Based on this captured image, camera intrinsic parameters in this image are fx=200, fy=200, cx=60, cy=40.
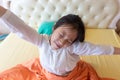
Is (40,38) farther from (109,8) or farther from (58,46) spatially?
(109,8)

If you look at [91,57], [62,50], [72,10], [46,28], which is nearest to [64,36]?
[62,50]

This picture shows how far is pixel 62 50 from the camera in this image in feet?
4.50

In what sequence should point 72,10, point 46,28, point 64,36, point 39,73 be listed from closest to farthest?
1. point 64,36
2. point 39,73
3. point 46,28
4. point 72,10

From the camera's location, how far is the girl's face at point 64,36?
1.29 m

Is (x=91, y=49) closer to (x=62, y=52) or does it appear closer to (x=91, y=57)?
(x=62, y=52)

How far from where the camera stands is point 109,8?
94.7 inches

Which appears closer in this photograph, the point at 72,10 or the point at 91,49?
the point at 91,49

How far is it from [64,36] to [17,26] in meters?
0.32

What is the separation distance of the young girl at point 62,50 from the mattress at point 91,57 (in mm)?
213

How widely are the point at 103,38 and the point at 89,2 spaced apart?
0.48 meters

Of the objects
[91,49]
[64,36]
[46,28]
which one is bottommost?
[46,28]

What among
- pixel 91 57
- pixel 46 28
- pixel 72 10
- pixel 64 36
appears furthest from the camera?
pixel 72 10

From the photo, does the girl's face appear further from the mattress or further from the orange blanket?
the mattress

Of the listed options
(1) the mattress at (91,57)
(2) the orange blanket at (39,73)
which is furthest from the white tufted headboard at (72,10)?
(2) the orange blanket at (39,73)
